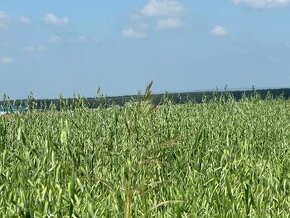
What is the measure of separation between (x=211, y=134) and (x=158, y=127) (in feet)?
2.56

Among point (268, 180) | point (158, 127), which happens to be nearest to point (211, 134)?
point (158, 127)

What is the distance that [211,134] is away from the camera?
28.5ft

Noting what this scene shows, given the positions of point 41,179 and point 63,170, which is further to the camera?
point 63,170

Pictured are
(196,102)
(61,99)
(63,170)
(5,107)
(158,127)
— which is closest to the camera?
(63,170)

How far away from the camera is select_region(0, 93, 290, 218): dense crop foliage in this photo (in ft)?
13.3

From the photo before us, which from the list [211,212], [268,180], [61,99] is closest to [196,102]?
[61,99]

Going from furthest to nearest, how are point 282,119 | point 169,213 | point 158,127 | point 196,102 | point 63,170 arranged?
point 196,102, point 282,119, point 158,127, point 63,170, point 169,213

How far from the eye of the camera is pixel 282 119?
12141mm

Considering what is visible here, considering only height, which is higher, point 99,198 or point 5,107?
point 5,107

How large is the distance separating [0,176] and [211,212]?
73.2 inches

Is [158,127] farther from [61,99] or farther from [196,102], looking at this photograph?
[196,102]

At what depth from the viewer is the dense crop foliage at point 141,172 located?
404 centimetres

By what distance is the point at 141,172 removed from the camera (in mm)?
5957

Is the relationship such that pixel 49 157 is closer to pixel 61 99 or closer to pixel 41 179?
pixel 41 179
